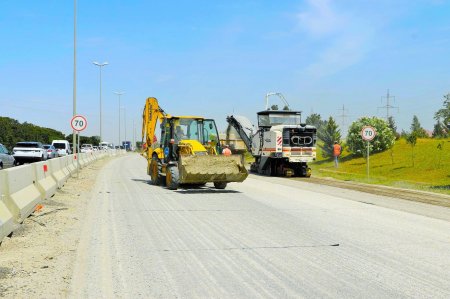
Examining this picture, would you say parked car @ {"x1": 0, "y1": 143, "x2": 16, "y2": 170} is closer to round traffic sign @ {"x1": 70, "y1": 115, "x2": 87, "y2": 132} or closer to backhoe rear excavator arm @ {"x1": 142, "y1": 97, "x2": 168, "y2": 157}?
round traffic sign @ {"x1": 70, "y1": 115, "x2": 87, "y2": 132}

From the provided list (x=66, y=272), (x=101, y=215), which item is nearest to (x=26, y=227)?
(x=101, y=215)

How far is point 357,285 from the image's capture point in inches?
219

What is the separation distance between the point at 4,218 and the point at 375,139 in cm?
5361

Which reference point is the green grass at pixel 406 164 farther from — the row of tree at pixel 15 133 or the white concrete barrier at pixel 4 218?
the row of tree at pixel 15 133

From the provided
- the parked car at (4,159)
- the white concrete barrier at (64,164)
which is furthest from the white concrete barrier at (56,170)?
the parked car at (4,159)

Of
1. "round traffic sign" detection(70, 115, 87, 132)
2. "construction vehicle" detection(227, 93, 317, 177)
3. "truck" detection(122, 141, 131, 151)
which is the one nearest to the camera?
"round traffic sign" detection(70, 115, 87, 132)

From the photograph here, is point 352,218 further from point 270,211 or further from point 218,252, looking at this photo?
point 218,252

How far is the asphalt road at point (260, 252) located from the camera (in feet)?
17.9

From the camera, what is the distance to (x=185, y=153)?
18047 mm

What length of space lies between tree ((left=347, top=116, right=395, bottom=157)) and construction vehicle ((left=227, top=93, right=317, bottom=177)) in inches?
1146

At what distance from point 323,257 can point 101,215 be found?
5.91m

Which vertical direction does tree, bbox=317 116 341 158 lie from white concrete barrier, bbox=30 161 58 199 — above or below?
above

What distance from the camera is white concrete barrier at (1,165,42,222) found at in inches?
353

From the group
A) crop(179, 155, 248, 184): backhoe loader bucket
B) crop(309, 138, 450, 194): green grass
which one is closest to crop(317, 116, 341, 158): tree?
crop(309, 138, 450, 194): green grass
